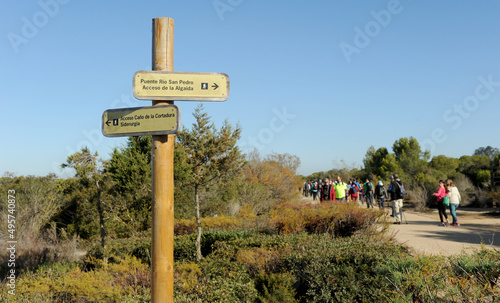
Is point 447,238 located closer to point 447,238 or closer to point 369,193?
point 447,238

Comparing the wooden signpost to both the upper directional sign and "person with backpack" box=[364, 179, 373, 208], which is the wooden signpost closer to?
the upper directional sign

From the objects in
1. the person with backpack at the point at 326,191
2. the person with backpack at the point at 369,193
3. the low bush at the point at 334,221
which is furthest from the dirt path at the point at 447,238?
the person with backpack at the point at 369,193

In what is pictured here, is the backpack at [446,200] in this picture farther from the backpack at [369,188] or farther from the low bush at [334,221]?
the backpack at [369,188]

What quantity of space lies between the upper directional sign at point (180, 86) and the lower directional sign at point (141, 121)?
0.42ft

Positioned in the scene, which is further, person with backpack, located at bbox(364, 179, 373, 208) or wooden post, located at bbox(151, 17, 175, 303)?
person with backpack, located at bbox(364, 179, 373, 208)

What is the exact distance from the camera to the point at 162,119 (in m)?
2.77

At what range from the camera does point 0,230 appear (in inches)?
494

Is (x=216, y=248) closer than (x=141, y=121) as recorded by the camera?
No

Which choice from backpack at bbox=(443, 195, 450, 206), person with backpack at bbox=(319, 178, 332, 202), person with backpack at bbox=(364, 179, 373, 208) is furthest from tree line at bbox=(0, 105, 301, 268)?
backpack at bbox=(443, 195, 450, 206)

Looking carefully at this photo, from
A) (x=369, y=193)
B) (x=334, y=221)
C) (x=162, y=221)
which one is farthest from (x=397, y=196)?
(x=162, y=221)

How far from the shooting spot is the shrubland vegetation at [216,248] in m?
4.38

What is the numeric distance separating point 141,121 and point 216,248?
265 inches

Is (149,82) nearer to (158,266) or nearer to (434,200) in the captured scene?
(158,266)

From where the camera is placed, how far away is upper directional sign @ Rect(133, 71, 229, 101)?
2.83 m
